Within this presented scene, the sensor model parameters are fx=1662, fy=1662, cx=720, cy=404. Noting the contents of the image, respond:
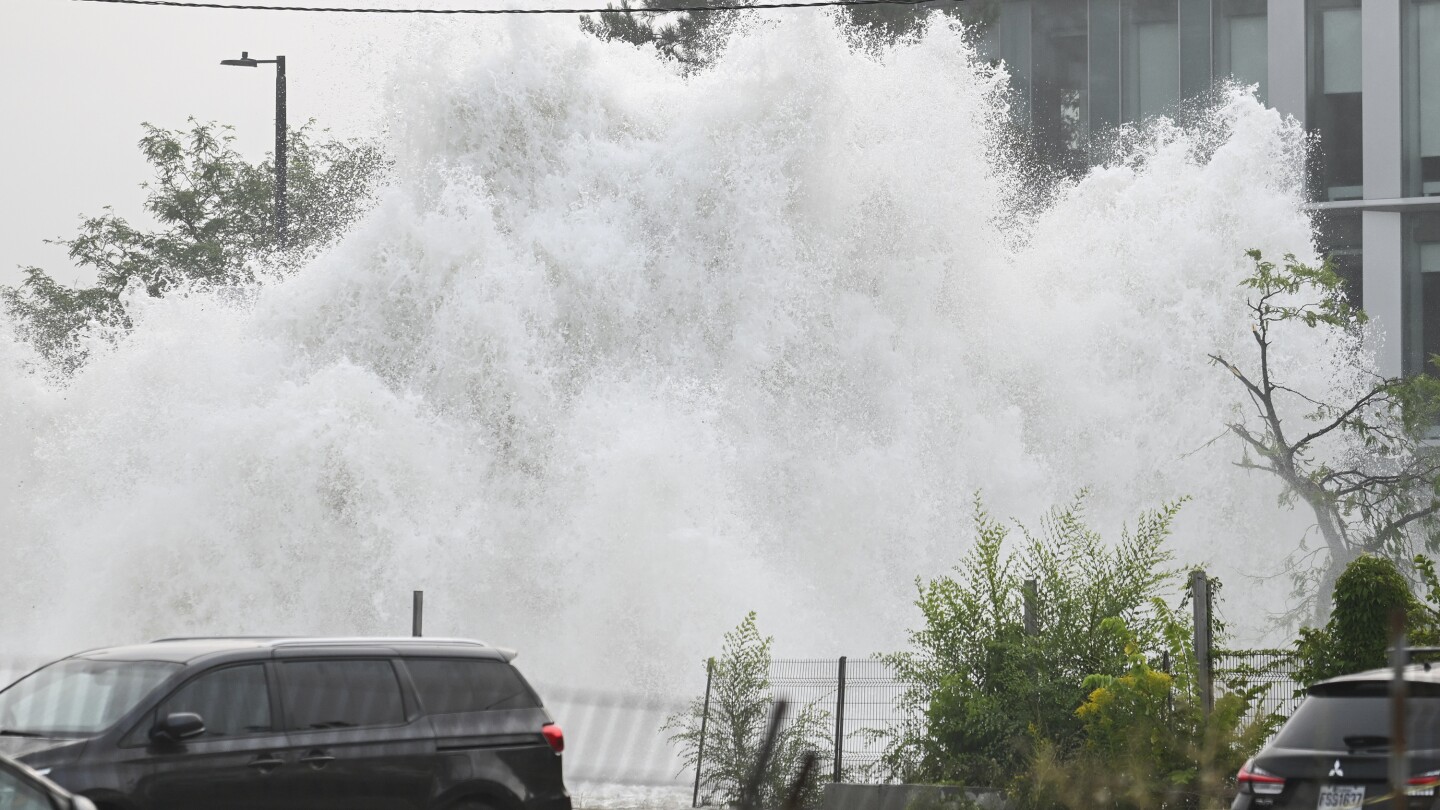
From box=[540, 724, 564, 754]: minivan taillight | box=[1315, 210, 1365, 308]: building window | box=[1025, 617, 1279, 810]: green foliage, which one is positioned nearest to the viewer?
box=[540, 724, 564, 754]: minivan taillight

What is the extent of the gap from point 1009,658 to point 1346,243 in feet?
80.0

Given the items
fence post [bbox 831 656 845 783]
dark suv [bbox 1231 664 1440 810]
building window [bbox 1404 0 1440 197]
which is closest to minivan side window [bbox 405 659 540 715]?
fence post [bbox 831 656 845 783]

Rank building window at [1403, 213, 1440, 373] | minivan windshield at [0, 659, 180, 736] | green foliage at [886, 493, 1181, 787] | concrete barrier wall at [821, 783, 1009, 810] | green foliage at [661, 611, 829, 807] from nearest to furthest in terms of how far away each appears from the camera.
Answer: minivan windshield at [0, 659, 180, 736] < concrete barrier wall at [821, 783, 1009, 810] < green foliage at [886, 493, 1181, 787] < green foliage at [661, 611, 829, 807] < building window at [1403, 213, 1440, 373]

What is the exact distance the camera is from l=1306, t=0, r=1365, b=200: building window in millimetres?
33219

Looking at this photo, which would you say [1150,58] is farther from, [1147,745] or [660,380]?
[1147,745]

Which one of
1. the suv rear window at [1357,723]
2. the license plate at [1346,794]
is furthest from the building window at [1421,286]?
the license plate at [1346,794]

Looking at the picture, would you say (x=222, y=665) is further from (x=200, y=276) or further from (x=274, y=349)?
(x=200, y=276)

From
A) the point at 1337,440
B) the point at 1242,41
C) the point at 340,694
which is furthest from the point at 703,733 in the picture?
the point at 1242,41

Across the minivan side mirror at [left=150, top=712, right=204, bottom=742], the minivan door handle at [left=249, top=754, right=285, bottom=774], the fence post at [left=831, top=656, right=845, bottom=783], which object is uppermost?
the minivan side mirror at [left=150, top=712, right=204, bottom=742]

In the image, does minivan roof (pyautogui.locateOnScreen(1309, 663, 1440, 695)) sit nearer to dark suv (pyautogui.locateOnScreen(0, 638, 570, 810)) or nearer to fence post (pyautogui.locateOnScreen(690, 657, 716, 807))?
dark suv (pyautogui.locateOnScreen(0, 638, 570, 810))

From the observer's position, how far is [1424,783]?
695cm

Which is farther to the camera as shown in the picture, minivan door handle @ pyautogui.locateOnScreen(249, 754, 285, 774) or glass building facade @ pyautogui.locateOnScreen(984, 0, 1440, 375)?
glass building facade @ pyautogui.locateOnScreen(984, 0, 1440, 375)

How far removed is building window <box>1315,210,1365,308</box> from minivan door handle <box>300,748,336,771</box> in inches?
1118

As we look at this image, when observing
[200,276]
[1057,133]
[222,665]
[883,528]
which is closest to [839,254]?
[883,528]
